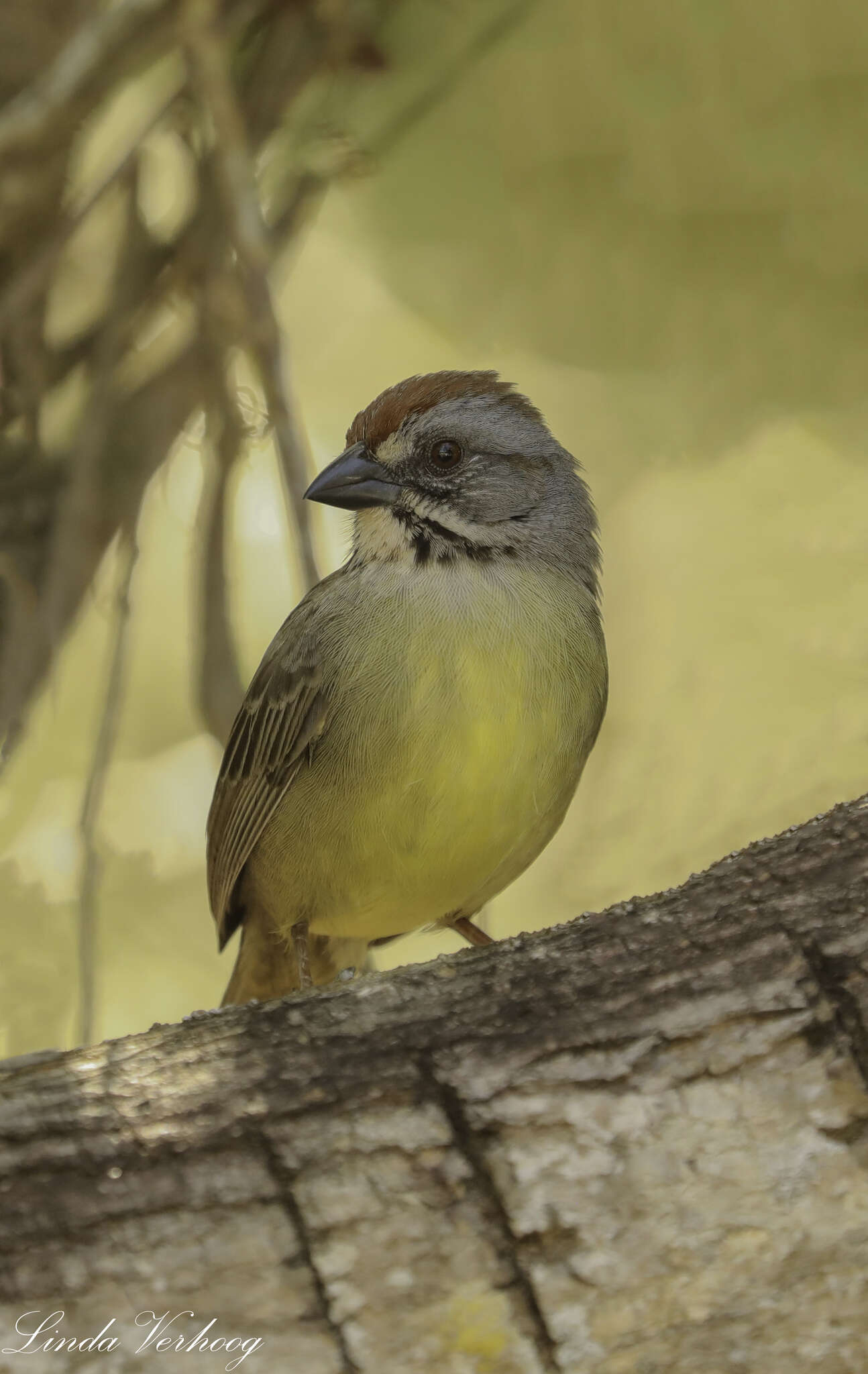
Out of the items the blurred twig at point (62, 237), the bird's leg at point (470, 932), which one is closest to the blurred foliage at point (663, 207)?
the blurred twig at point (62, 237)

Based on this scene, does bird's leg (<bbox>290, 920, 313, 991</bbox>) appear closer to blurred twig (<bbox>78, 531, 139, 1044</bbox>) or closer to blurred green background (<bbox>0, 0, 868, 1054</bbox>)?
blurred twig (<bbox>78, 531, 139, 1044</bbox>)

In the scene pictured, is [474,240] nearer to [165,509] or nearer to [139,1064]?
[165,509]

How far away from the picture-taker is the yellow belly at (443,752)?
9.97 ft

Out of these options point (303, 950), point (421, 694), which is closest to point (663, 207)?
point (421, 694)

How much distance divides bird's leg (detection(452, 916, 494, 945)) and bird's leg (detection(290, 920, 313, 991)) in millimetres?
395

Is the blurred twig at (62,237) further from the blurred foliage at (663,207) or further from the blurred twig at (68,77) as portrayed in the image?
the blurred foliage at (663,207)

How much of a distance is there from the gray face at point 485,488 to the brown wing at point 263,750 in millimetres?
377

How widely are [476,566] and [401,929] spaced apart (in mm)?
962

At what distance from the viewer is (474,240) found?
5785 millimetres

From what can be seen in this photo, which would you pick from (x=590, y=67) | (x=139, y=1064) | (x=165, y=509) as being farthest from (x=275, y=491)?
(x=139, y=1064)

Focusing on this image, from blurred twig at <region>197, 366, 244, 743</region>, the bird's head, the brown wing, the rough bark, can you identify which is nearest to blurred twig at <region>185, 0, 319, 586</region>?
the bird's head

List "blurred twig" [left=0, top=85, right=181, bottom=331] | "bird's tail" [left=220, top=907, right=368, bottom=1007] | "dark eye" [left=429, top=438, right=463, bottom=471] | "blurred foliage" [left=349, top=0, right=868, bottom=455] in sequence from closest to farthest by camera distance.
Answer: "dark eye" [left=429, top=438, right=463, bottom=471], "bird's tail" [left=220, top=907, right=368, bottom=1007], "blurred twig" [left=0, top=85, right=181, bottom=331], "blurred foliage" [left=349, top=0, right=868, bottom=455]

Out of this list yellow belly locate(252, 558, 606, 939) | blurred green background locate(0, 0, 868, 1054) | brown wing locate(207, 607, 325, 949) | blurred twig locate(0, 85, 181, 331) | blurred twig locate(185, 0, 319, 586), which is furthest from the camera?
blurred green background locate(0, 0, 868, 1054)

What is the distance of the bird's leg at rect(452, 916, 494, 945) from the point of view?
3.75 meters
